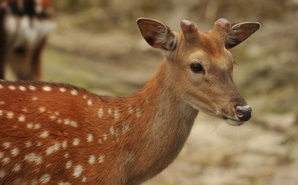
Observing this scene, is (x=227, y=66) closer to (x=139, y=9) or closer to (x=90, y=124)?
(x=90, y=124)

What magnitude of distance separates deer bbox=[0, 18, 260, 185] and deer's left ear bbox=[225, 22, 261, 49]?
0.03ft

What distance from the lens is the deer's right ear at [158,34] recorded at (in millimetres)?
5875

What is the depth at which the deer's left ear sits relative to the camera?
20.3ft

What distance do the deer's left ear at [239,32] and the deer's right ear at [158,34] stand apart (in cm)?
51

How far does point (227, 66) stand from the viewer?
580cm

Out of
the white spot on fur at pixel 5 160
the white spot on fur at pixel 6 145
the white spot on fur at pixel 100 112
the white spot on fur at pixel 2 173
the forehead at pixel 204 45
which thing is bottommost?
the white spot on fur at pixel 100 112

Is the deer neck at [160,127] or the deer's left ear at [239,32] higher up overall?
the deer's left ear at [239,32]

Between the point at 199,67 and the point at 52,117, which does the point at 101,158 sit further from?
the point at 199,67

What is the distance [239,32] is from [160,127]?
918mm

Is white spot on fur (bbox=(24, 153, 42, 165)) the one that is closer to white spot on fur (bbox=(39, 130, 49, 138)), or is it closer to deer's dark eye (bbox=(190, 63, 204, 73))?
white spot on fur (bbox=(39, 130, 49, 138))

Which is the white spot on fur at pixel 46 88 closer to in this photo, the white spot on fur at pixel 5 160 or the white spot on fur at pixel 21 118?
the white spot on fur at pixel 21 118

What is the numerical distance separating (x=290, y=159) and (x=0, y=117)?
4.09 metres

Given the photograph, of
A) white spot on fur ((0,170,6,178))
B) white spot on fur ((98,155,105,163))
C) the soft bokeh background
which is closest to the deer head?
white spot on fur ((98,155,105,163))

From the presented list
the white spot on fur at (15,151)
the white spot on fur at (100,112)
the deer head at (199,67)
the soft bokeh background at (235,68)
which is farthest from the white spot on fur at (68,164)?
the soft bokeh background at (235,68)
